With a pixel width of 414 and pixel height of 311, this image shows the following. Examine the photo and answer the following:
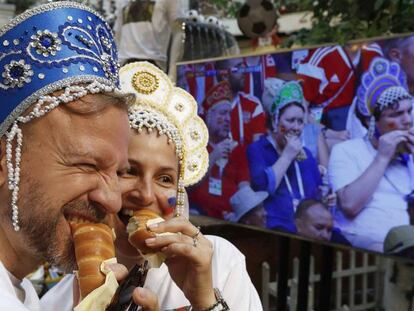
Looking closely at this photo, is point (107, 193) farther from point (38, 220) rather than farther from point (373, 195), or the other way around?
point (373, 195)

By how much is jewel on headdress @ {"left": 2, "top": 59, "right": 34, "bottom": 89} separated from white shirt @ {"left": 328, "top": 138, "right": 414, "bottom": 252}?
8.07ft

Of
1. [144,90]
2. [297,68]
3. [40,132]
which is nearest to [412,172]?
[297,68]

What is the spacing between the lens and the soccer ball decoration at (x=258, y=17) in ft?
19.5

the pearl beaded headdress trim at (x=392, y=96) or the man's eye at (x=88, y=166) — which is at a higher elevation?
the man's eye at (x=88, y=166)

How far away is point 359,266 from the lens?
558cm

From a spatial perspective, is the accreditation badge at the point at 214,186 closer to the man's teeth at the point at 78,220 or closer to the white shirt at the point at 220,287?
the white shirt at the point at 220,287

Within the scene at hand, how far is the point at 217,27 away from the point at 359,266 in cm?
336

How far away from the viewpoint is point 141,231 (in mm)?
1723

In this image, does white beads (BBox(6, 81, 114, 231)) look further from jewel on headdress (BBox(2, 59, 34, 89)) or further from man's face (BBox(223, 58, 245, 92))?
man's face (BBox(223, 58, 245, 92))

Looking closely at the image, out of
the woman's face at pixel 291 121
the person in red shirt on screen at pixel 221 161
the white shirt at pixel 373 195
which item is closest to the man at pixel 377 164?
the white shirt at pixel 373 195

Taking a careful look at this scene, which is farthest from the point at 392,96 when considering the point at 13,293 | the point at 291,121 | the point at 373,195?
the point at 13,293

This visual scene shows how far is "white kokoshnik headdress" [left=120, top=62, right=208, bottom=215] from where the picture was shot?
6.89 ft

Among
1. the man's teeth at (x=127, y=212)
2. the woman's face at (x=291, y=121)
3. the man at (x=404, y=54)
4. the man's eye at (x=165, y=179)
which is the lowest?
the woman's face at (x=291, y=121)

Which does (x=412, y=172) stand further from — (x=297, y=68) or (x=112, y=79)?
(x=112, y=79)
